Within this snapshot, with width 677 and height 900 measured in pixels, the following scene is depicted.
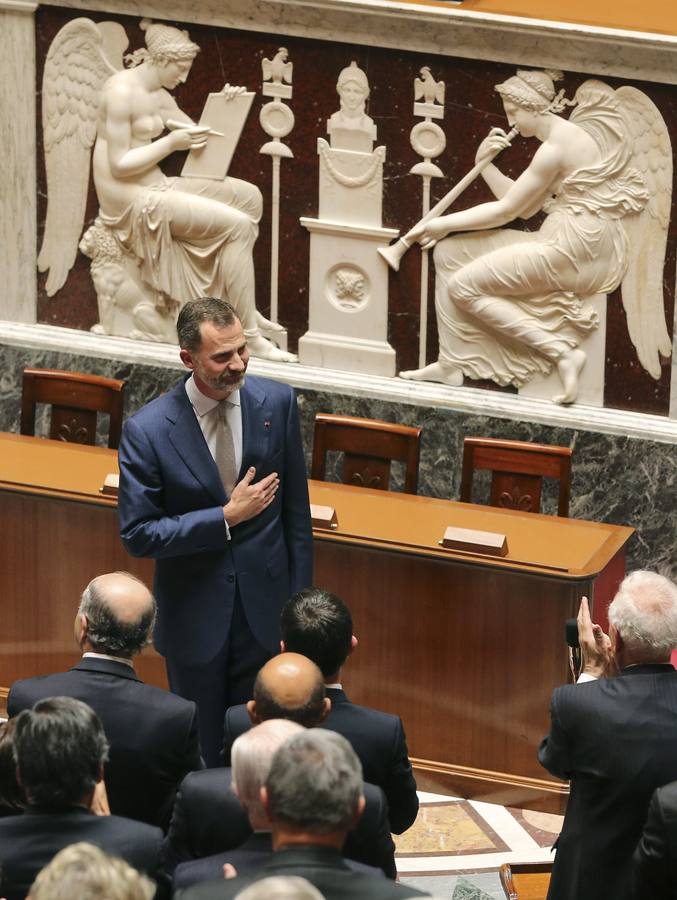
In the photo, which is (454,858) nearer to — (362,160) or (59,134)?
(362,160)

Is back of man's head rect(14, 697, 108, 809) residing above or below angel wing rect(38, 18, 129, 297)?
below

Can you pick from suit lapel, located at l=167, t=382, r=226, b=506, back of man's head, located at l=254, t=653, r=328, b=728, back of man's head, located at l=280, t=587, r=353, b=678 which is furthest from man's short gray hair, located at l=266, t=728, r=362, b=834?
suit lapel, located at l=167, t=382, r=226, b=506

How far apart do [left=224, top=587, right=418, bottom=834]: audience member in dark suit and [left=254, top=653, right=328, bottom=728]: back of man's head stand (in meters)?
0.27

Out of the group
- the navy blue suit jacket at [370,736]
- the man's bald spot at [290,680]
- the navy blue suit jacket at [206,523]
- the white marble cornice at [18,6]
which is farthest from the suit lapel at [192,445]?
the white marble cornice at [18,6]

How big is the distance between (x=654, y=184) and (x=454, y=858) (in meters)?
3.03

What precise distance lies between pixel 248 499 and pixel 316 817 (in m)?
2.05

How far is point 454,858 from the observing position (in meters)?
5.42

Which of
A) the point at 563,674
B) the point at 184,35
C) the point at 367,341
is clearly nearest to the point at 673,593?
Answer: the point at 563,674

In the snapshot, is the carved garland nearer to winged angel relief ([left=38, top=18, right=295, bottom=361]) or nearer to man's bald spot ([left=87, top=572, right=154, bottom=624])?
winged angel relief ([left=38, top=18, right=295, bottom=361])

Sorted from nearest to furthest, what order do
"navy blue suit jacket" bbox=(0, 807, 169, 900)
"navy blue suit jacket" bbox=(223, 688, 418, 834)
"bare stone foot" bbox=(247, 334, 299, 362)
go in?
"navy blue suit jacket" bbox=(0, 807, 169, 900) → "navy blue suit jacket" bbox=(223, 688, 418, 834) → "bare stone foot" bbox=(247, 334, 299, 362)

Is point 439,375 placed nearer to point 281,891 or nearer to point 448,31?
point 448,31

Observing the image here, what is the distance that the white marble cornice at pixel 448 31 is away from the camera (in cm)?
668

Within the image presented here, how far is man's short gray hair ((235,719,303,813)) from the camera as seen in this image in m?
3.21

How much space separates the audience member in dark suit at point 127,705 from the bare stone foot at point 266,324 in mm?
3559
